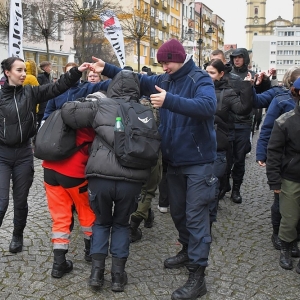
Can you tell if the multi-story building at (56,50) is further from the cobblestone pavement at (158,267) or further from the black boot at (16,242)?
the black boot at (16,242)

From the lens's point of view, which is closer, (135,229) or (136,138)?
(136,138)

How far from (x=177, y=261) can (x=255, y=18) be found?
163221mm

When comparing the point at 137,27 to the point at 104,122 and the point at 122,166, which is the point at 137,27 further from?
the point at 122,166

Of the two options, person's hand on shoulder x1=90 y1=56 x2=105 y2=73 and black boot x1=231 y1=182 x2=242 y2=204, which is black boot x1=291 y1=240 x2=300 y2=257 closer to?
black boot x1=231 y1=182 x2=242 y2=204

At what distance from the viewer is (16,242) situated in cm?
447

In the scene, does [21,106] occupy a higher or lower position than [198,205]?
higher

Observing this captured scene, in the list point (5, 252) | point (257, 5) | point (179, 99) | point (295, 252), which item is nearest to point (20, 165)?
point (5, 252)

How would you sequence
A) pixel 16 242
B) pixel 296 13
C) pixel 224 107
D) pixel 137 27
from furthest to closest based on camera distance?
1. pixel 296 13
2. pixel 137 27
3. pixel 224 107
4. pixel 16 242

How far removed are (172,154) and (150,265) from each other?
1.20m

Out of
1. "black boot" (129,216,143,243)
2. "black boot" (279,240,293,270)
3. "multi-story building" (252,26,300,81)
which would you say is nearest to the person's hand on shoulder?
"black boot" (129,216,143,243)

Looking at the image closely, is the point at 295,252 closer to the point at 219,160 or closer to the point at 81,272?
the point at 219,160

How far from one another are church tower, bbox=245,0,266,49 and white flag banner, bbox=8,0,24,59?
15476 centimetres

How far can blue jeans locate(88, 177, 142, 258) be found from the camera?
11.5ft

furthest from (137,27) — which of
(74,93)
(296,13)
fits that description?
(296,13)
